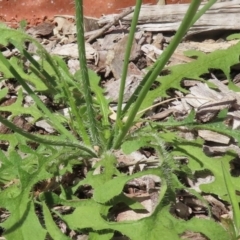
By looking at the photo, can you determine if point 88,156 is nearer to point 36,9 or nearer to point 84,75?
point 84,75

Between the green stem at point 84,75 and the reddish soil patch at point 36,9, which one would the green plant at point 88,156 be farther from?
the reddish soil patch at point 36,9

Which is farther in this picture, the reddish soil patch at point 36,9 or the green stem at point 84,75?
the reddish soil patch at point 36,9

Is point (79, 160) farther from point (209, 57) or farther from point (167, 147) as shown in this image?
point (209, 57)

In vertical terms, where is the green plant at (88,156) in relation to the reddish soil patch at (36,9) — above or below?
below

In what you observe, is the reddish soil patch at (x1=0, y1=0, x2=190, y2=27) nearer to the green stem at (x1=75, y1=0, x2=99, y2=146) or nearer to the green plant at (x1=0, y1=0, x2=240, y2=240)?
the green plant at (x1=0, y1=0, x2=240, y2=240)

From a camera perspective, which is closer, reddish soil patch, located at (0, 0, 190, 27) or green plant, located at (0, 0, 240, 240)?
green plant, located at (0, 0, 240, 240)

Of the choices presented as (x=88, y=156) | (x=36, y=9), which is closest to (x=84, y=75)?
(x=88, y=156)

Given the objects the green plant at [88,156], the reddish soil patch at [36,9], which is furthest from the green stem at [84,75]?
the reddish soil patch at [36,9]

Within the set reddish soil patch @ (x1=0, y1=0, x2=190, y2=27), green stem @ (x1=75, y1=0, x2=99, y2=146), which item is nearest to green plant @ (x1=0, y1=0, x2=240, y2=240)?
green stem @ (x1=75, y1=0, x2=99, y2=146)
